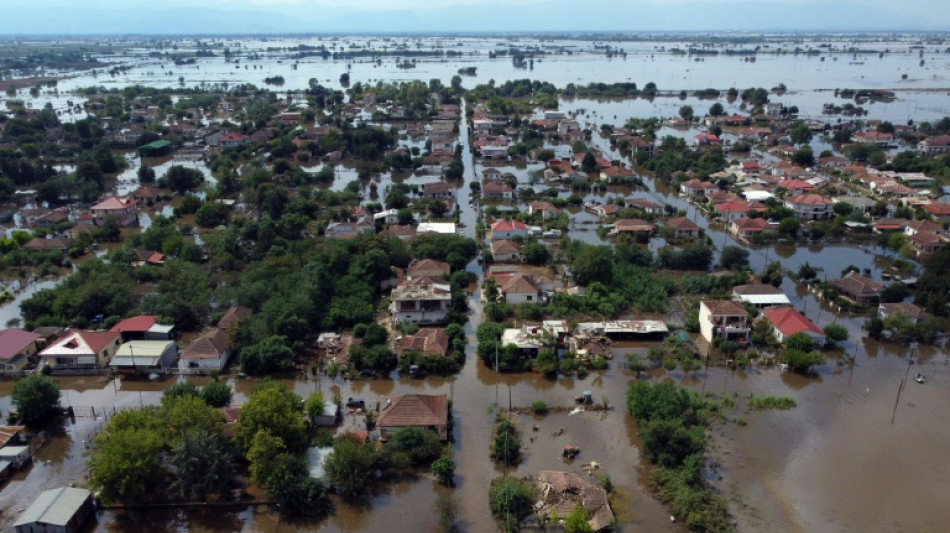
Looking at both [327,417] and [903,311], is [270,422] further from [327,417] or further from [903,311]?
[903,311]

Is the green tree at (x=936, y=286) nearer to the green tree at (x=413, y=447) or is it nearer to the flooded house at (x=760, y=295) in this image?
the flooded house at (x=760, y=295)

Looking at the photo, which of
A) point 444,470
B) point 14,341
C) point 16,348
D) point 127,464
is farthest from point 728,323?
point 14,341

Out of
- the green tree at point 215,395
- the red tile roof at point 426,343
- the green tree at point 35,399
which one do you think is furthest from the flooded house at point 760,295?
the green tree at point 35,399

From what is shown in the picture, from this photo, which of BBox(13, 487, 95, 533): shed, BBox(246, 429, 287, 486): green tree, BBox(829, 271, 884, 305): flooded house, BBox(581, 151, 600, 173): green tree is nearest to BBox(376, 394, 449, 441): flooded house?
BBox(246, 429, 287, 486): green tree

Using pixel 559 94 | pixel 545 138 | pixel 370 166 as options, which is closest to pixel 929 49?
pixel 559 94

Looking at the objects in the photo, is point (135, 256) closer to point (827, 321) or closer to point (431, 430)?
point (431, 430)
